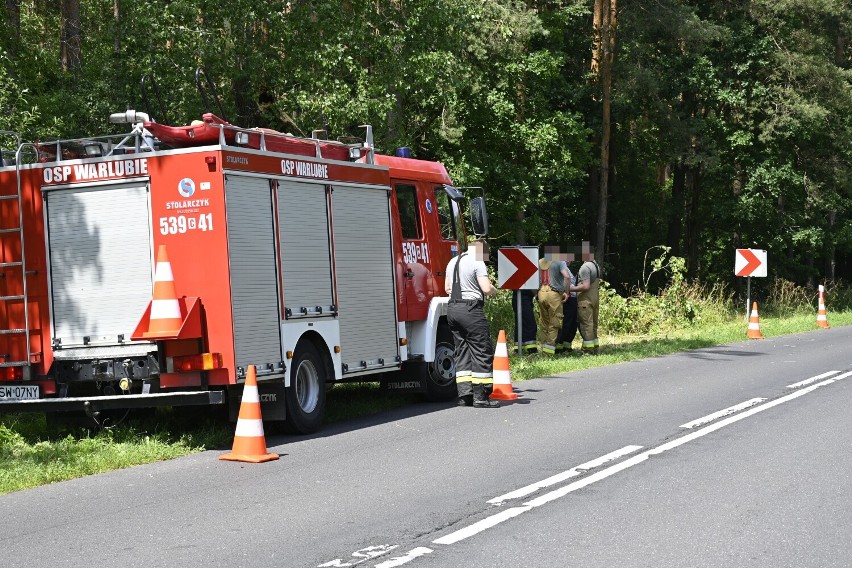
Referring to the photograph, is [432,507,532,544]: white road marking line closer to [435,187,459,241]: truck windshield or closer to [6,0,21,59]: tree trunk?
[435,187,459,241]: truck windshield

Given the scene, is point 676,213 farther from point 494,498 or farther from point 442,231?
point 494,498

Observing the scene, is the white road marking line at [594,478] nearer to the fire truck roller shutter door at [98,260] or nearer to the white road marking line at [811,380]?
the white road marking line at [811,380]

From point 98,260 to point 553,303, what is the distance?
1083 centimetres

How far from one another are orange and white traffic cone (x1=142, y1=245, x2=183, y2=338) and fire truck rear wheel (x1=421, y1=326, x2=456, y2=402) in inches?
166

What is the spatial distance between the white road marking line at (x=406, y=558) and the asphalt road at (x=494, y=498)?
16 millimetres

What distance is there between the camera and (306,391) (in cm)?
1149

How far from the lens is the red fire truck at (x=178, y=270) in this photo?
10156 millimetres

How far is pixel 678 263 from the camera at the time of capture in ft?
89.8

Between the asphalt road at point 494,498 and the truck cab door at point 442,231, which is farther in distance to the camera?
the truck cab door at point 442,231

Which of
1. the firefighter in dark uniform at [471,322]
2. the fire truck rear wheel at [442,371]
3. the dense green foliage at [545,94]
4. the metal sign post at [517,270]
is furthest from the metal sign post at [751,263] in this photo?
the firefighter in dark uniform at [471,322]

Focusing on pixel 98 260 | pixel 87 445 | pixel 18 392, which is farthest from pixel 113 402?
pixel 98 260

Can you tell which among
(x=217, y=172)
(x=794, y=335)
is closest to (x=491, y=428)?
(x=217, y=172)

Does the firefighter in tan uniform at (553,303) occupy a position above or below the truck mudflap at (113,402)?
→ above

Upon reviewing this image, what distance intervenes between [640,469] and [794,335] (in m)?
17.8
